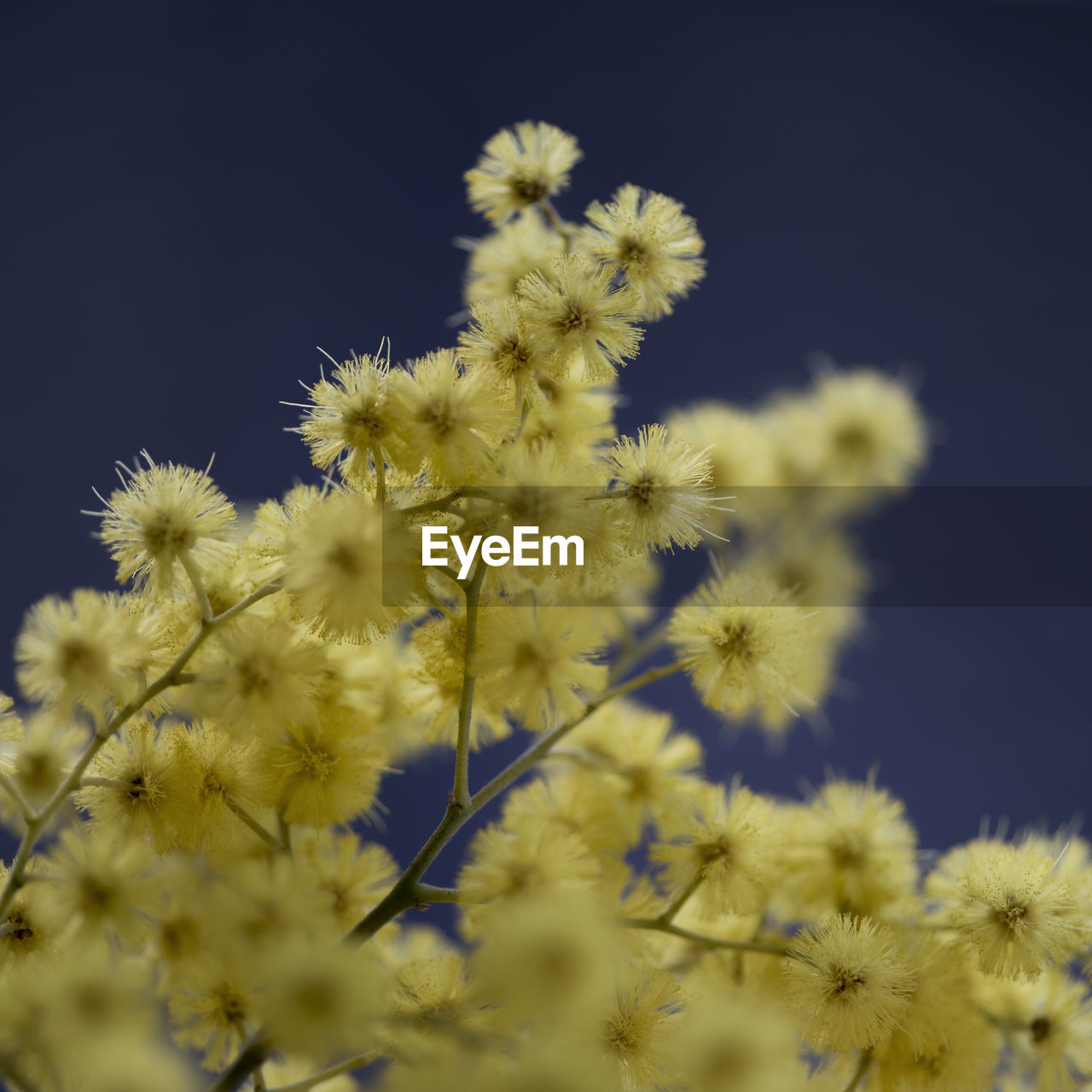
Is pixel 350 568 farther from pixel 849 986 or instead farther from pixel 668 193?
pixel 668 193

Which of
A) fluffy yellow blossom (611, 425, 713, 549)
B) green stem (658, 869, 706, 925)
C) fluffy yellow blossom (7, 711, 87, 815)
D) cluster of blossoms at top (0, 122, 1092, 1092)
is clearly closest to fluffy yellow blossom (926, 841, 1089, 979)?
cluster of blossoms at top (0, 122, 1092, 1092)

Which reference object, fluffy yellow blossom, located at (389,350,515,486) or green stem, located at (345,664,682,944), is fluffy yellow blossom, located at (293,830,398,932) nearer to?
green stem, located at (345,664,682,944)

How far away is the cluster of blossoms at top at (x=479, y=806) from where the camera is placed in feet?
1.17

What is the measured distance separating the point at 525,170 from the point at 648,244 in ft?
0.36

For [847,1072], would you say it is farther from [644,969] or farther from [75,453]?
[75,453]

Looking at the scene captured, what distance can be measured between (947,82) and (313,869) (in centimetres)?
103

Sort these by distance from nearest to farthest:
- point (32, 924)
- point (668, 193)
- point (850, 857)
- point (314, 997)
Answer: point (314, 997), point (32, 924), point (850, 857), point (668, 193)

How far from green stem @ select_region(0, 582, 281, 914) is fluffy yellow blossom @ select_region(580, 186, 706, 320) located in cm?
22

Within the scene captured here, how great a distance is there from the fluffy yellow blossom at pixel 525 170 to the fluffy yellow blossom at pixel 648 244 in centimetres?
6

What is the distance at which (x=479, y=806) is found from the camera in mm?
425

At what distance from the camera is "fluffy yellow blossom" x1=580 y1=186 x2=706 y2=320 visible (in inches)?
17.9

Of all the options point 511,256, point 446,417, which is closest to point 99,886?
point 446,417

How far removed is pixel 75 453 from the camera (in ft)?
3.02

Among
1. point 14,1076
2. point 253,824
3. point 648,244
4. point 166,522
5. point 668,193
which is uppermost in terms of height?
point 668,193
